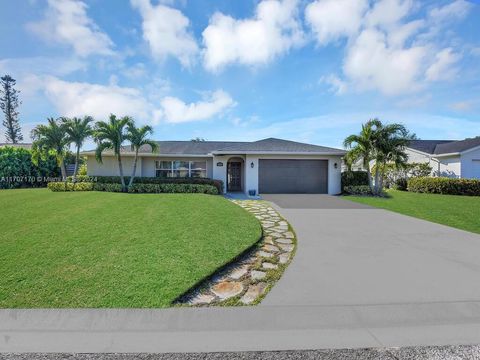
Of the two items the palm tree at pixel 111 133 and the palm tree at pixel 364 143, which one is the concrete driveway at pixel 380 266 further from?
the palm tree at pixel 111 133

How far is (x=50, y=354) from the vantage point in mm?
2352

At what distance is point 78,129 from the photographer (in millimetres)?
16641

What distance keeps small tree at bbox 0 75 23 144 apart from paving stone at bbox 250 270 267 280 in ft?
183

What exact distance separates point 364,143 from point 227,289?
598 inches

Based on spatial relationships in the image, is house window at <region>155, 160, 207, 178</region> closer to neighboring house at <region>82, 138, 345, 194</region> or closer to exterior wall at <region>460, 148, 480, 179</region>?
neighboring house at <region>82, 138, 345, 194</region>

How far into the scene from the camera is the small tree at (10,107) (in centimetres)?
4112

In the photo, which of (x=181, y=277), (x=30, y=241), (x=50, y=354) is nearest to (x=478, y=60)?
(x=181, y=277)

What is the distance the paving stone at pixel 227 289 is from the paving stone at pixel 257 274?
34 cm

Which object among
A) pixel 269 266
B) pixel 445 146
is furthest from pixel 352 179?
pixel 269 266

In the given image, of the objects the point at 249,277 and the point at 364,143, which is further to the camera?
the point at 364,143

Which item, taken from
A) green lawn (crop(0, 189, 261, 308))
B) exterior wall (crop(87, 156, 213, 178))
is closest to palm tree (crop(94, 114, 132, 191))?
exterior wall (crop(87, 156, 213, 178))

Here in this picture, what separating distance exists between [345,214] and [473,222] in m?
3.93

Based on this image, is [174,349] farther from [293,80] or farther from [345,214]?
[293,80]

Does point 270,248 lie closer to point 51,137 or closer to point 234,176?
point 234,176
